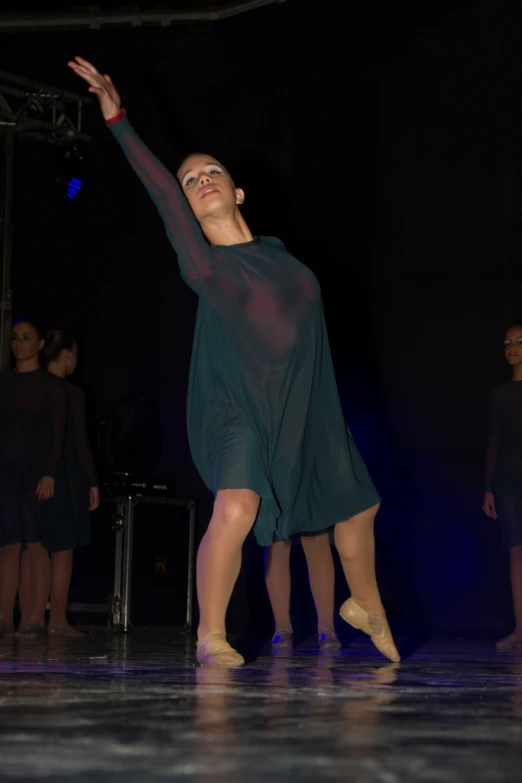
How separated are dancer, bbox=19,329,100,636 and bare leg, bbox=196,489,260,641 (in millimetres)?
3081

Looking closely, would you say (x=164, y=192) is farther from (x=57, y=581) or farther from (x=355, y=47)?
(x=355, y=47)

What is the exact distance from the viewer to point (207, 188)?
310cm

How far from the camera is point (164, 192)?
2.92m

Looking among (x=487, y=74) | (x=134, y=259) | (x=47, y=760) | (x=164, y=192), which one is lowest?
(x=47, y=760)

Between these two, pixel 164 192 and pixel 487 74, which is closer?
pixel 164 192

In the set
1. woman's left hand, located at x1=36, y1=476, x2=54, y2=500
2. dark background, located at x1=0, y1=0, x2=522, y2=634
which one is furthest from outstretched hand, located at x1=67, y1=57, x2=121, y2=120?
dark background, located at x1=0, y1=0, x2=522, y2=634

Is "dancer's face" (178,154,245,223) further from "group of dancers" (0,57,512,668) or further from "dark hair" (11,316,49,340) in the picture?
"dark hair" (11,316,49,340)

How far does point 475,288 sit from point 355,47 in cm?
168

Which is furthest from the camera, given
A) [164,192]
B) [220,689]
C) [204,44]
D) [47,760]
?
[204,44]

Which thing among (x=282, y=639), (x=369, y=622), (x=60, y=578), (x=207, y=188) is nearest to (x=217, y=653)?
(x=369, y=622)

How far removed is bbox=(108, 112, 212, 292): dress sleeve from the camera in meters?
2.91

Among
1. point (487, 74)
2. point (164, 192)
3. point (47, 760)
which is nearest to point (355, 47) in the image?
point (487, 74)

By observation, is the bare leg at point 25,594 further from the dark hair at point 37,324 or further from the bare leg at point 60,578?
the dark hair at point 37,324

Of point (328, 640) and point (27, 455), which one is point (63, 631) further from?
point (328, 640)
